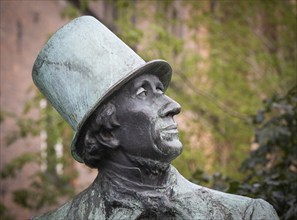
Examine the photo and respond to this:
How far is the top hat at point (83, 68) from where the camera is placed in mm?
3531

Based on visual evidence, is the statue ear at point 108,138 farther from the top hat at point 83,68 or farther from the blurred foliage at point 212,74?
the blurred foliage at point 212,74

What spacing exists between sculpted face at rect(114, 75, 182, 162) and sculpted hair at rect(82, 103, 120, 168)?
0.03 metres

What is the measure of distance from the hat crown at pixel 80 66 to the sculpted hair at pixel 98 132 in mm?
82

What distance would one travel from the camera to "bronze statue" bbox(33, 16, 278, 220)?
138 inches

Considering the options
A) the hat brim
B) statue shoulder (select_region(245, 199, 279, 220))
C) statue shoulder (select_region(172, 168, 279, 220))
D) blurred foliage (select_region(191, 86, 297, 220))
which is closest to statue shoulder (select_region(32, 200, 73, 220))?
the hat brim

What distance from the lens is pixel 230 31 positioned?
1245cm

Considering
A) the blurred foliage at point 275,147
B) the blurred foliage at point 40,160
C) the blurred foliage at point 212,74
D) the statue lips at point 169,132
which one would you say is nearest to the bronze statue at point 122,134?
the statue lips at point 169,132

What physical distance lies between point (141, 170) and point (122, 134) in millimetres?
191

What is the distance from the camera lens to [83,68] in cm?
357

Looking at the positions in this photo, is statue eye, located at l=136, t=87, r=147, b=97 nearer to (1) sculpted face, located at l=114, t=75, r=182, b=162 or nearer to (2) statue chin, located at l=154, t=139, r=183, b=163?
(1) sculpted face, located at l=114, t=75, r=182, b=162

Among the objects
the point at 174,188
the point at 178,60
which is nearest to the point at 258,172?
the point at 174,188

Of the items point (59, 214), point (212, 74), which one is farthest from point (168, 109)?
point (212, 74)

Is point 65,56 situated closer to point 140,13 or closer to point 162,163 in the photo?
point 162,163

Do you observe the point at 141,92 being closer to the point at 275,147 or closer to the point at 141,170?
the point at 141,170
